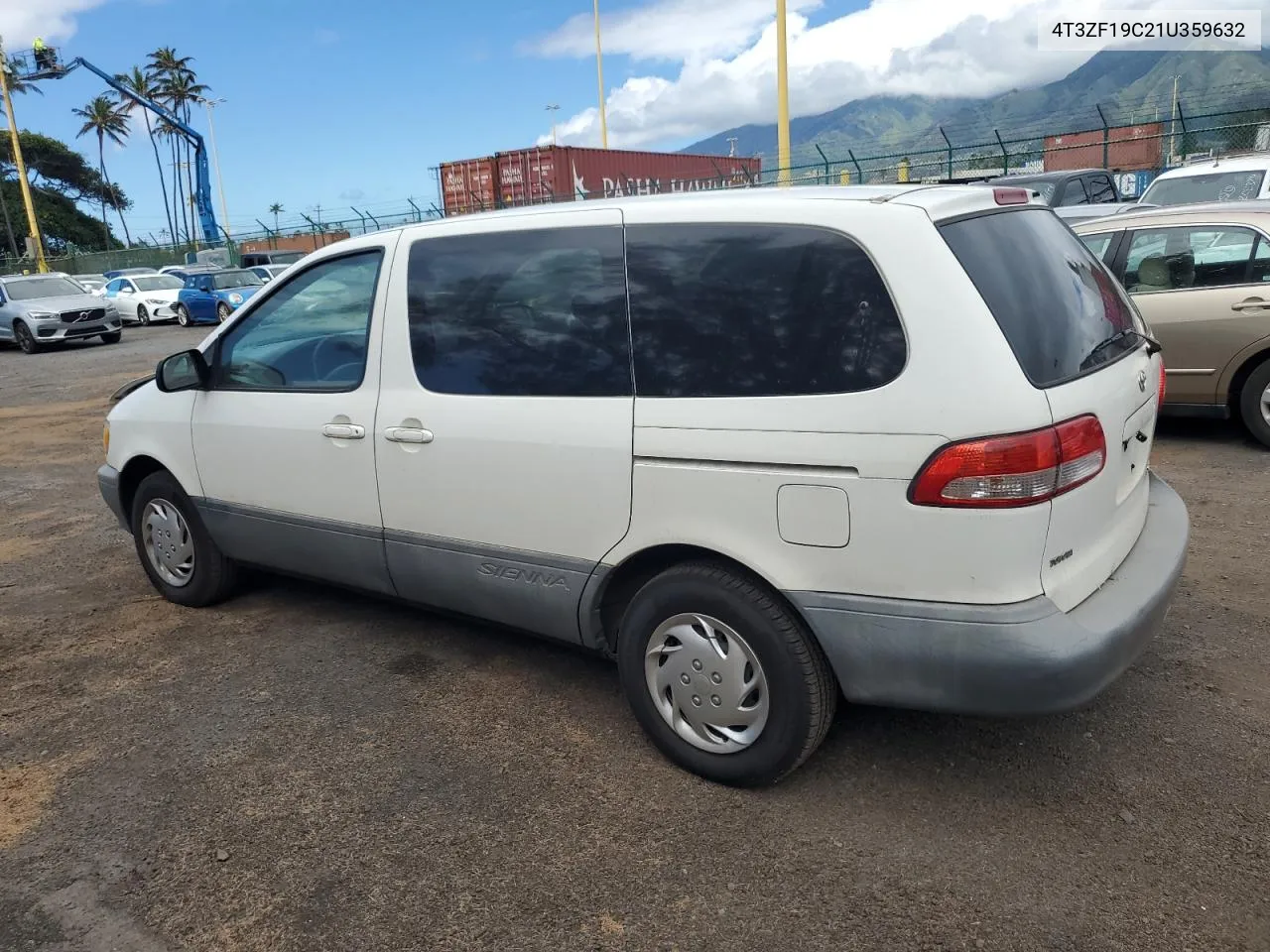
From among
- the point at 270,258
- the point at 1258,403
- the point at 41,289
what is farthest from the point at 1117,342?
the point at 270,258

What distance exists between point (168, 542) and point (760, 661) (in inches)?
133

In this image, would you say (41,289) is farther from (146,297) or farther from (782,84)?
(782,84)

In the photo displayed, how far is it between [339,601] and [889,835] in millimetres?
3107

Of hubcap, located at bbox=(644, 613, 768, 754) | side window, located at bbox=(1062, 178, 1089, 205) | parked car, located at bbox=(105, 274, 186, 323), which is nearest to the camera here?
hubcap, located at bbox=(644, 613, 768, 754)

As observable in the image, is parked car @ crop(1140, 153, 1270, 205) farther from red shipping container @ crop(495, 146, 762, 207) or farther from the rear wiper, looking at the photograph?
red shipping container @ crop(495, 146, 762, 207)

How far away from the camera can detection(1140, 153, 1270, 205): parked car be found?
1122cm

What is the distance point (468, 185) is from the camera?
32875 mm

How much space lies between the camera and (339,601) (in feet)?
16.3

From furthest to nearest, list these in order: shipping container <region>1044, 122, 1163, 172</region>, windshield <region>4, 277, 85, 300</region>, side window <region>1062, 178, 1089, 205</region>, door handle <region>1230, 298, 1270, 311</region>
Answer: windshield <region>4, 277, 85, 300</region> → shipping container <region>1044, 122, 1163, 172</region> → side window <region>1062, 178, 1089, 205</region> → door handle <region>1230, 298, 1270, 311</region>

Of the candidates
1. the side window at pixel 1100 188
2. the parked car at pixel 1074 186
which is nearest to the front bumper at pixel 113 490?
the parked car at pixel 1074 186

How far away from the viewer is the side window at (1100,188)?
42.8 ft

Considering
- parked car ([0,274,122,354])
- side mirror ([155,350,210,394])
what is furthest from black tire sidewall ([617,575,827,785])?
parked car ([0,274,122,354])

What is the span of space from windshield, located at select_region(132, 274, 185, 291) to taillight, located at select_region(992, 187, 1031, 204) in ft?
89.1

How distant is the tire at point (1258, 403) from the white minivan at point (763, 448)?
388 centimetres
